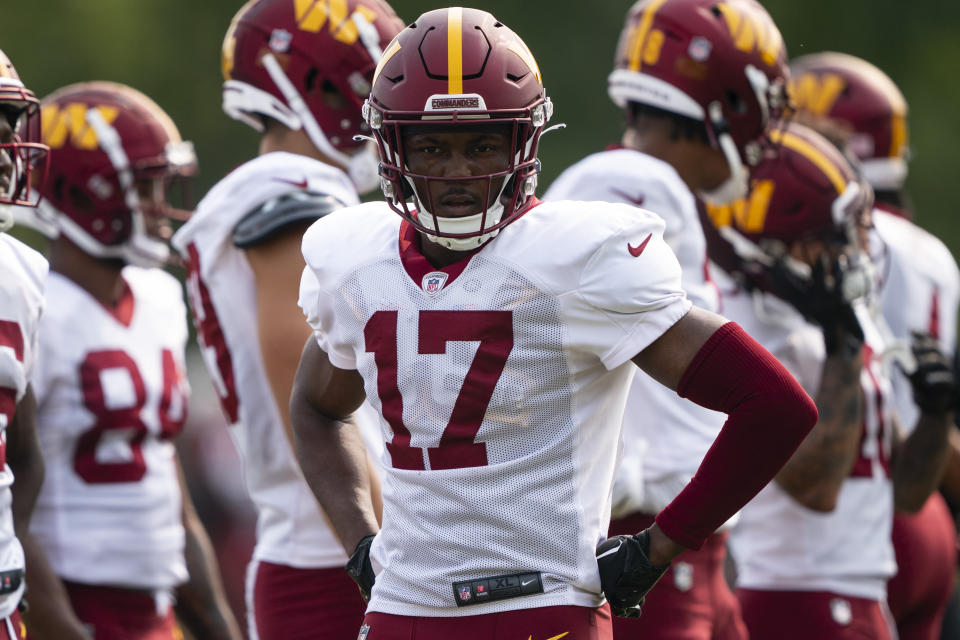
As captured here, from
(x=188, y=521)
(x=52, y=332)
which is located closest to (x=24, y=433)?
(x=52, y=332)

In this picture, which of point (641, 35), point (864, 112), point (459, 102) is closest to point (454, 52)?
point (459, 102)

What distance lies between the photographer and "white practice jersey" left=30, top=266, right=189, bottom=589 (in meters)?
4.65

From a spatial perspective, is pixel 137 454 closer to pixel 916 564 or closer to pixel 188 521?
pixel 188 521

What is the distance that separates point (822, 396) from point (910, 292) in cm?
124

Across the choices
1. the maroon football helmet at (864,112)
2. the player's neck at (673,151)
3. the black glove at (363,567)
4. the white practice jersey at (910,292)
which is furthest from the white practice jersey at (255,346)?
the maroon football helmet at (864,112)

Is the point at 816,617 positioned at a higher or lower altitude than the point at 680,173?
lower

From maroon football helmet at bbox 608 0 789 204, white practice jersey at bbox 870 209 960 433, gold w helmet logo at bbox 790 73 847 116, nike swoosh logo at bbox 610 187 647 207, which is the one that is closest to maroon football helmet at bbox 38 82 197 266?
maroon football helmet at bbox 608 0 789 204

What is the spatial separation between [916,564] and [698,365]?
2.90 metres

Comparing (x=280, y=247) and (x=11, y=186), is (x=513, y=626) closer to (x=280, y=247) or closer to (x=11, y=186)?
(x=280, y=247)

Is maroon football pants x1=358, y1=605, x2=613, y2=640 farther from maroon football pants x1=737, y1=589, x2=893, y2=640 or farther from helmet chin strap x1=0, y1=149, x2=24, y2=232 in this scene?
maroon football pants x1=737, y1=589, x2=893, y2=640

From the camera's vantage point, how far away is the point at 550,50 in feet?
53.9

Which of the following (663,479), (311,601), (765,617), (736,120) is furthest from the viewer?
(765,617)

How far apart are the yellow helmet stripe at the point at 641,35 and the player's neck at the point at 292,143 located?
3.51 feet

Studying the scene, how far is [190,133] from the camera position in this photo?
642 inches
